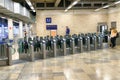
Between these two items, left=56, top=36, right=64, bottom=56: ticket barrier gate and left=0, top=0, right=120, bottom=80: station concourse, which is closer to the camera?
left=0, top=0, right=120, bottom=80: station concourse

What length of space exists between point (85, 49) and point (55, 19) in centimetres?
1182

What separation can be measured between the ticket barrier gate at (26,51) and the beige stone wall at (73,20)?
14220 mm

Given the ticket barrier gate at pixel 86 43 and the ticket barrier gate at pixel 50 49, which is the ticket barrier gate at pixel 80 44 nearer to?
the ticket barrier gate at pixel 86 43

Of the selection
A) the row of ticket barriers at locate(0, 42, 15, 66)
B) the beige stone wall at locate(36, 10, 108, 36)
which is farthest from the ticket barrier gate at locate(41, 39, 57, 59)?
the beige stone wall at locate(36, 10, 108, 36)

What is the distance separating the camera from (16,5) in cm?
1377

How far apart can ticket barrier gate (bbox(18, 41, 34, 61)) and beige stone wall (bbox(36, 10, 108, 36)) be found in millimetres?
14220

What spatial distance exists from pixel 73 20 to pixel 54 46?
1436 cm

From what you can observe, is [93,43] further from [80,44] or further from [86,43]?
[80,44]

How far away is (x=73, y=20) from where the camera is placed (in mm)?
25859

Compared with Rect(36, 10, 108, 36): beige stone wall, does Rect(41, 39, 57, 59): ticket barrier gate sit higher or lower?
lower

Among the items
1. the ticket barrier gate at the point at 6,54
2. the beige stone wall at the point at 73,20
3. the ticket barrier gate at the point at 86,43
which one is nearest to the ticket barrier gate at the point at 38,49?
the ticket barrier gate at the point at 6,54

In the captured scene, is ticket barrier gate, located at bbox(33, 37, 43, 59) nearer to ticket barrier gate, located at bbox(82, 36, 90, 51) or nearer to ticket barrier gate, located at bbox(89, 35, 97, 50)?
ticket barrier gate, located at bbox(82, 36, 90, 51)

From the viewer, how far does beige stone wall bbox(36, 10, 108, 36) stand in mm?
25375

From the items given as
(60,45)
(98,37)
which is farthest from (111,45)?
(60,45)
